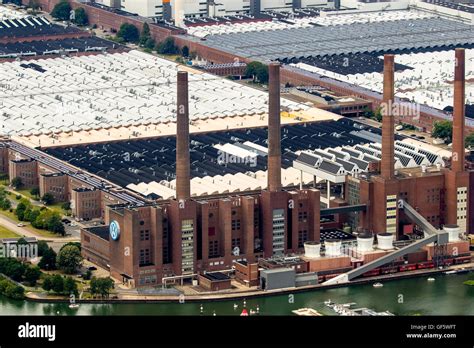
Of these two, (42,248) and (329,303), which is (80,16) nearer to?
(42,248)

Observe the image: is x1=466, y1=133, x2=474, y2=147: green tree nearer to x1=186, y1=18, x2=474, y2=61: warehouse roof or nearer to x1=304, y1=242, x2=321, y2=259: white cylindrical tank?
x1=304, y1=242, x2=321, y2=259: white cylindrical tank

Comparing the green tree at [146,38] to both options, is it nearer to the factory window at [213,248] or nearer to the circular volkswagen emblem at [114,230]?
the factory window at [213,248]

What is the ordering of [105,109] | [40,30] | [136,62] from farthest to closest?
[40,30], [136,62], [105,109]

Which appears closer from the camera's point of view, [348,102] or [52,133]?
[52,133]

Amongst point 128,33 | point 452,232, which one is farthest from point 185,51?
point 452,232
